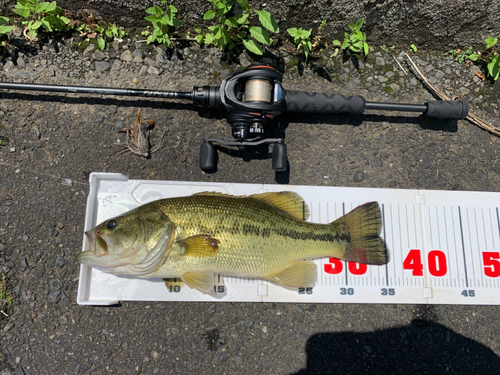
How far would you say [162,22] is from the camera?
273 cm

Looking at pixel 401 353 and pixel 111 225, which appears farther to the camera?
pixel 401 353

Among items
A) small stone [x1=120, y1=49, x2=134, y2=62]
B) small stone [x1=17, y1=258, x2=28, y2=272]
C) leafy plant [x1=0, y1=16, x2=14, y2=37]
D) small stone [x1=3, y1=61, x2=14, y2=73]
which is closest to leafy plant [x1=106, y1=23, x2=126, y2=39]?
small stone [x1=120, y1=49, x2=134, y2=62]

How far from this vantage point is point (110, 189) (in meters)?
2.77

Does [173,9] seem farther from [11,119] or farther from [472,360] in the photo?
[472,360]

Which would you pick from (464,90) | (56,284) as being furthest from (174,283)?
(464,90)

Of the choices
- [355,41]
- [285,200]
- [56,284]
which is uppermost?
[355,41]

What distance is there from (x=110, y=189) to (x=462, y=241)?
3.55 meters

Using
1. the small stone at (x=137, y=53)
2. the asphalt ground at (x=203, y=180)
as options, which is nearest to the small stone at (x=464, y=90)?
the asphalt ground at (x=203, y=180)

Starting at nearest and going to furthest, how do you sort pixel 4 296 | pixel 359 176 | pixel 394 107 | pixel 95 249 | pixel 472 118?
pixel 95 249
pixel 4 296
pixel 394 107
pixel 359 176
pixel 472 118

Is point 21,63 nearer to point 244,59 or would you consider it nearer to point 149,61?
point 149,61

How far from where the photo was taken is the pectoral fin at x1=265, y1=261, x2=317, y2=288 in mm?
2553

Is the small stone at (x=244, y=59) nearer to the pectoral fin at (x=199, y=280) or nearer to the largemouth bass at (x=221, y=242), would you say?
the largemouth bass at (x=221, y=242)

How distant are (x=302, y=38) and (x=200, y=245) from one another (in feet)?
7.44

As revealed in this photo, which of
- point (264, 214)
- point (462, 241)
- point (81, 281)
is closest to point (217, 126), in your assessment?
point (264, 214)
